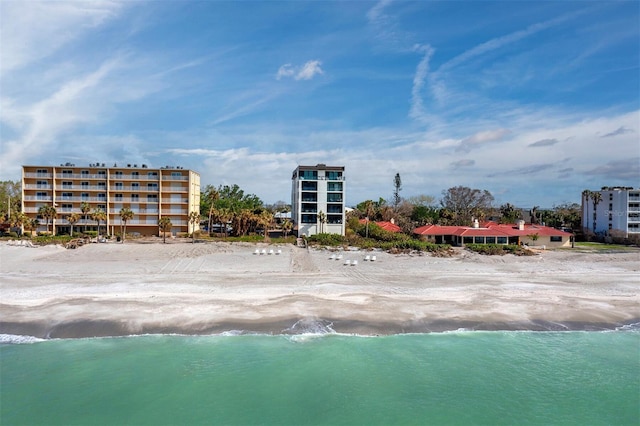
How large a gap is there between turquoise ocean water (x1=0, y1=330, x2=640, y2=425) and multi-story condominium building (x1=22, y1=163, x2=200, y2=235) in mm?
46651

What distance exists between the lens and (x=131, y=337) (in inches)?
894

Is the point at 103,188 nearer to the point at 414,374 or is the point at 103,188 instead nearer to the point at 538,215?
the point at 414,374

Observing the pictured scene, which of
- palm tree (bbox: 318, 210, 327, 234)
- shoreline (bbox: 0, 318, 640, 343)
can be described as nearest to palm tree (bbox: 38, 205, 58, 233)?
palm tree (bbox: 318, 210, 327, 234)

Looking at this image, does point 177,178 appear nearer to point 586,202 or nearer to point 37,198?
point 37,198

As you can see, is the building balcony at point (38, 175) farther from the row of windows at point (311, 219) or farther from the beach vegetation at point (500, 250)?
the beach vegetation at point (500, 250)

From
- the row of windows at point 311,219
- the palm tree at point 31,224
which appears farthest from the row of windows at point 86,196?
the row of windows at point 311,219

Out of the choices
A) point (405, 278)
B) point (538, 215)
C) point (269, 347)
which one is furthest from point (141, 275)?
point (538, 215)

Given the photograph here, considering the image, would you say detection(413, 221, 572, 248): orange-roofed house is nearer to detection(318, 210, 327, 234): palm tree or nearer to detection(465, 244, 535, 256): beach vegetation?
detection(465, 244, 535, 256): beach vegetation

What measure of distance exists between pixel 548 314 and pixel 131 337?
2607 centimetres

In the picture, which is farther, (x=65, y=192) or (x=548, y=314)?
(x=65, y=192)

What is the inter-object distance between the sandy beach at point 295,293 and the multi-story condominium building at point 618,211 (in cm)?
3364

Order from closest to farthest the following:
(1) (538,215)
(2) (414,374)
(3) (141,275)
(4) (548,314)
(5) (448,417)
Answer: (5) (448,417), (2) (414,374), (4) (548,314), (3) (141,275), (1) (538,215)

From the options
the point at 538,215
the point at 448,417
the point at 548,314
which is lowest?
the point at 448,417

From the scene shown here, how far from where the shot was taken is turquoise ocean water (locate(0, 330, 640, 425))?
16.5m
